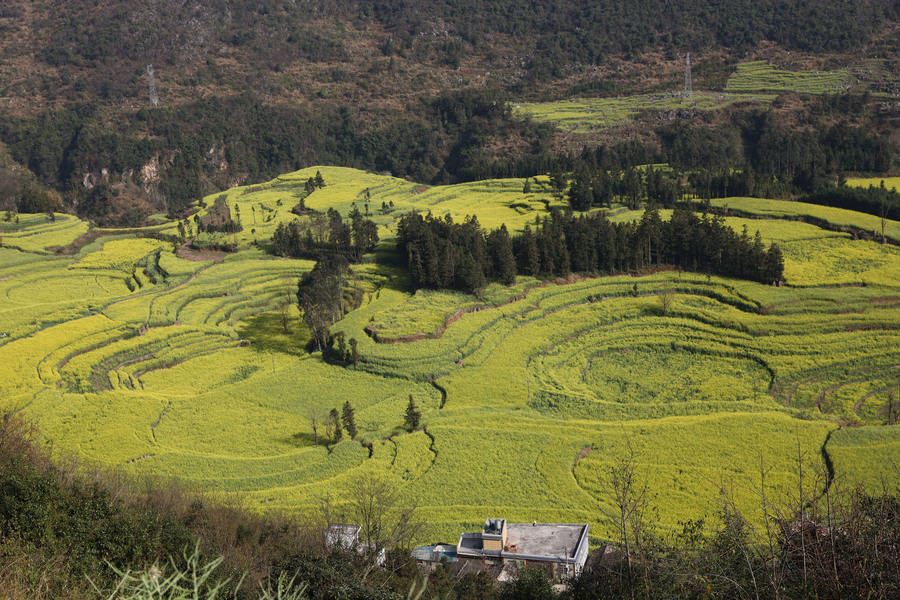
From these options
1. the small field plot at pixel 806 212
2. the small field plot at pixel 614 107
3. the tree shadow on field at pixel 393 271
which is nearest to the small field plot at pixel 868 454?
the tree shadow on field at pixel 393 271

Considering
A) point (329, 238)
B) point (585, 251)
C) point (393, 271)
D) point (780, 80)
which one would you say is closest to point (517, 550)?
point (585, 251)

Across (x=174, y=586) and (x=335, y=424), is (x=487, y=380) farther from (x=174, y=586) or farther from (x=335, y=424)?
(x=174, y=586)

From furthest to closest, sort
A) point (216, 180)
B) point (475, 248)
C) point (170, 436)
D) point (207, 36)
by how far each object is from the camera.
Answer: point (207, 36)
point (216, 180)
point (475, 248)
point (170, 436)

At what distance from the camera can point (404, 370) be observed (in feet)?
148

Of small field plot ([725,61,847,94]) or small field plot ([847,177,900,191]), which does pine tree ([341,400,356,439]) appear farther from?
small field plot ([725,61,847,94])

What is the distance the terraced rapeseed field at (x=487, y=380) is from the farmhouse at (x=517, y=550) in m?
1.94

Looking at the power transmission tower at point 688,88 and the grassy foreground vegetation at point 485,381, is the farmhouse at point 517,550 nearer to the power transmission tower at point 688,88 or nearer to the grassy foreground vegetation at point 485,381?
the grassy foreground vegetation at point 485,381

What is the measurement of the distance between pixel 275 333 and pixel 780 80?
10490cm

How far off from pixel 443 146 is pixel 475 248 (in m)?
72.4

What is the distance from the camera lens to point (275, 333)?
54469 millimetres

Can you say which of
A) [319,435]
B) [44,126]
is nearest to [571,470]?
[319,435]

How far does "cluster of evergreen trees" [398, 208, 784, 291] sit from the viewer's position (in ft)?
188

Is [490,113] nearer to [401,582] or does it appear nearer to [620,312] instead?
[620,312]

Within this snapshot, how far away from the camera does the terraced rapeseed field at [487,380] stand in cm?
3306
